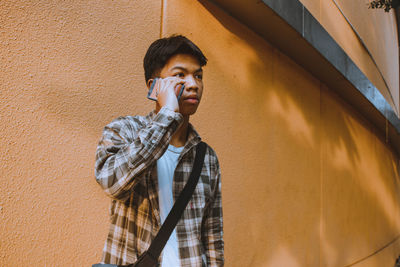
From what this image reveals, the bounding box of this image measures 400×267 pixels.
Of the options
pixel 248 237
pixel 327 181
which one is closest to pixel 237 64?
pixel 248 237

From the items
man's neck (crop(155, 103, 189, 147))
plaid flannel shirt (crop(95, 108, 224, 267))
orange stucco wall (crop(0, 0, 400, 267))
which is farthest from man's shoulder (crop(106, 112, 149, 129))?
orange stucco wall (crop(0, 0, 400, 267))

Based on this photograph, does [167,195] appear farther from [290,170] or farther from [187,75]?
[290,170]

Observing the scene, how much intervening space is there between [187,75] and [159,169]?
50 cm

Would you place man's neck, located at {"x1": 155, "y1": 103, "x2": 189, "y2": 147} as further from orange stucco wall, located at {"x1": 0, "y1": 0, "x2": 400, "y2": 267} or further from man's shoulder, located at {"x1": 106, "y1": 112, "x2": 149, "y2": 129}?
Answer: orange stucco wall, located at {"x1": 0, "y1": 0, "x2": 400, "y2": 267}

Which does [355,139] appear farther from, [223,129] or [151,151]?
[151,151]

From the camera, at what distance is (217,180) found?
1.82 m

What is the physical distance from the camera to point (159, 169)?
4.95 ft

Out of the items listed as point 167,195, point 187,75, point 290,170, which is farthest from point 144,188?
point 290,170

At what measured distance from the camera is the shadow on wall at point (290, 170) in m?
3.72

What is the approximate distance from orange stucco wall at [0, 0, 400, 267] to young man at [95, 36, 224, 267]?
866 mm

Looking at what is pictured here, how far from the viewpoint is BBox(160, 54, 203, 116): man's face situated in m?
1.51

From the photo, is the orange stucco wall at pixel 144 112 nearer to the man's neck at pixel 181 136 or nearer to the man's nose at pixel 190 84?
the man's neck at pixel 181 136

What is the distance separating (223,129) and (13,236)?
2229 millimetres

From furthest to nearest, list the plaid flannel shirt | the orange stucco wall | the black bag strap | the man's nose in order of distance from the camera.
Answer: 1. the orange stucco wall
2. the man's nose
3. the black bag strap
4. the plaid flannel shirt
